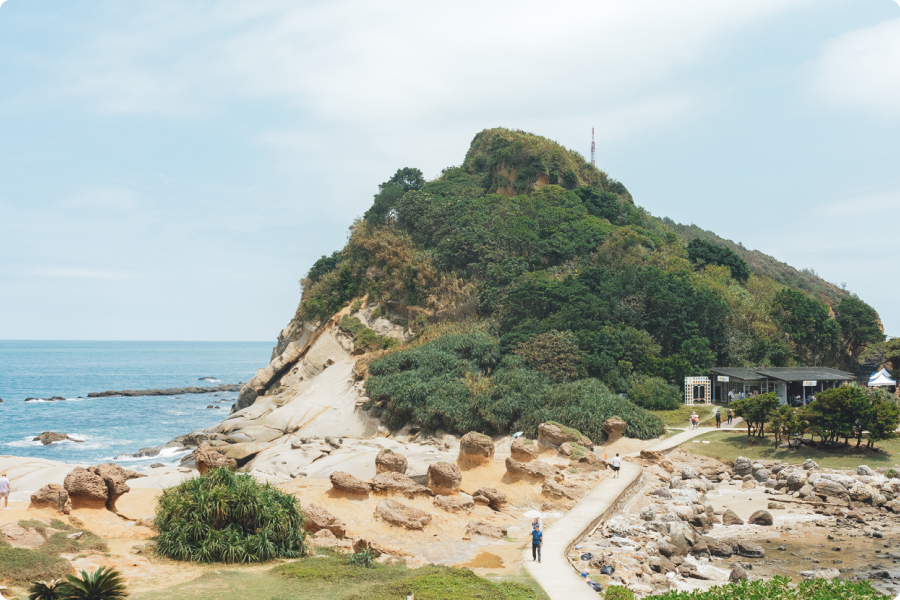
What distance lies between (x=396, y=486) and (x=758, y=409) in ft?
70.8

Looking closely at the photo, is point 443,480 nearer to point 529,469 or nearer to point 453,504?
point 453,504

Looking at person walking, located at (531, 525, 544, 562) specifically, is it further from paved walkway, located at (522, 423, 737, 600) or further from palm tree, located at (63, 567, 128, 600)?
palm tree, located at (63, 567, 128, 600)

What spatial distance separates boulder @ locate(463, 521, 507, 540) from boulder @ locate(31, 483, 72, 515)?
1124 cm

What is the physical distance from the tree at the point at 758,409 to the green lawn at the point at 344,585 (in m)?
23.5

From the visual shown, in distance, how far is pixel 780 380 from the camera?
139ft

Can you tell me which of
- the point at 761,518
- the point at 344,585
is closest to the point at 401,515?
the point at 344,585

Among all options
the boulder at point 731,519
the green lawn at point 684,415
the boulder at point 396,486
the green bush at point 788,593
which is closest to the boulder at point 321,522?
the boulder at point 396,486

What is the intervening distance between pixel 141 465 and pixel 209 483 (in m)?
28.0

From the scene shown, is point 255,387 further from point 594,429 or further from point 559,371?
point 594,429

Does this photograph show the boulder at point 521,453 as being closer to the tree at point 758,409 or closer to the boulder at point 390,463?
the boulder at point 390,463

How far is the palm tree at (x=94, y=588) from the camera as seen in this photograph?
1189cm

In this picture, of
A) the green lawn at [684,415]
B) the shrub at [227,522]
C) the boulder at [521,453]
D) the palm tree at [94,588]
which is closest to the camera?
the palm tree at [94,588]

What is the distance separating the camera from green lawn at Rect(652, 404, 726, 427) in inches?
1593

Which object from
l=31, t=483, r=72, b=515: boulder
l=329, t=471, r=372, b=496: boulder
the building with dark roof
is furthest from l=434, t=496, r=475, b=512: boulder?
A: the building with dark roof
